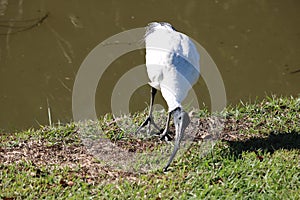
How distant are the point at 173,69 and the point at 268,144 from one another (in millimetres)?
1112

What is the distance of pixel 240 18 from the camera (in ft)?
29.5

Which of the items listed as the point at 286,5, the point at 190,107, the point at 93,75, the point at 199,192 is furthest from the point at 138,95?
the point at 286,5

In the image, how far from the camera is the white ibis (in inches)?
190

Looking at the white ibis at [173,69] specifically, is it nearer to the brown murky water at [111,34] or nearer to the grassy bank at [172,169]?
the grassy bank at [172,169]

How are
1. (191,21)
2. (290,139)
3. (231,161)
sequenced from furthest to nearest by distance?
(191,21), (290,139), (231,161)

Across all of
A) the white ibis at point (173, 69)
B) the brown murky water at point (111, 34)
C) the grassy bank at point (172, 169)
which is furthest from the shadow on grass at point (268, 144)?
the brown murky water at point (111, 34)

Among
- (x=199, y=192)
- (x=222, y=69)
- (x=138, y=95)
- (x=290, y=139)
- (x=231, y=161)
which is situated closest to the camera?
(x=199, y=192)

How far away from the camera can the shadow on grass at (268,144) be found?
5.17 m

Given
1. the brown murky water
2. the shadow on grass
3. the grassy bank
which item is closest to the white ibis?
the grassy bank

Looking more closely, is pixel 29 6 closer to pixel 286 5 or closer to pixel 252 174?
pixel 286 5

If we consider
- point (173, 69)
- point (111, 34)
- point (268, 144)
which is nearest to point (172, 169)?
point (173, 69)

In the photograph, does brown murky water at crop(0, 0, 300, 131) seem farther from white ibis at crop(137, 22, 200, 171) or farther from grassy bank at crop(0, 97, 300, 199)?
white ibis at crop(137, 22, 200, 171)

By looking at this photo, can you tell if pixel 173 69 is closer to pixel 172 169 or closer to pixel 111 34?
pixel 172 169

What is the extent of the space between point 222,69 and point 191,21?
1450 millimetres
